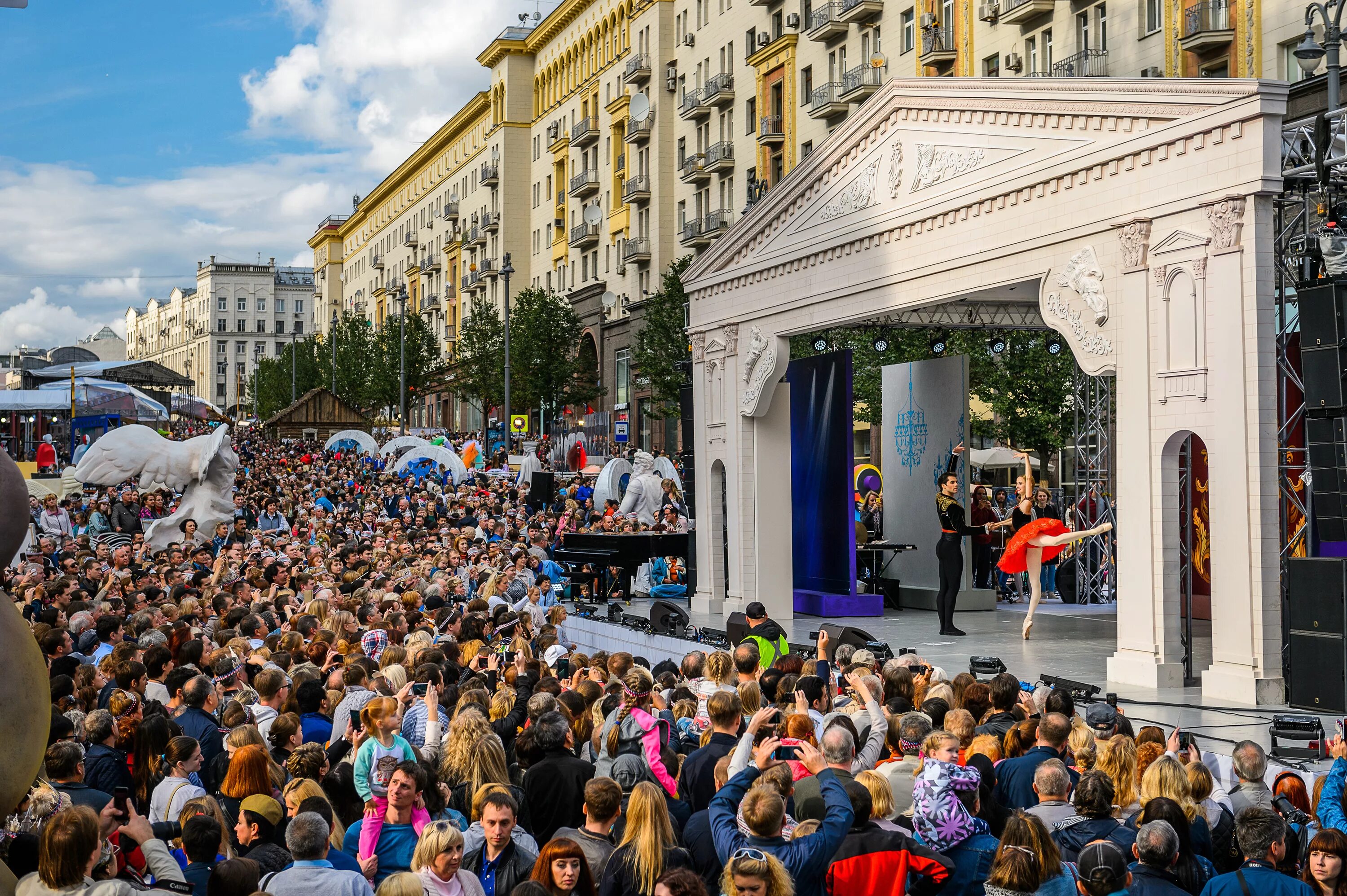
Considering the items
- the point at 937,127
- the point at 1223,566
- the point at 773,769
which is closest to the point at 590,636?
the point at 937,127

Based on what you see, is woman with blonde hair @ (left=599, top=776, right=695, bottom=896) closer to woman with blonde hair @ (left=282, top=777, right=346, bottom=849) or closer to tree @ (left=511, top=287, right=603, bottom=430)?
woman with blonde hair @ (left=282, top=777, right=346, bottom=849)

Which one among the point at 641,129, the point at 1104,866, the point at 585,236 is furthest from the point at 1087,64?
the point at 585,236

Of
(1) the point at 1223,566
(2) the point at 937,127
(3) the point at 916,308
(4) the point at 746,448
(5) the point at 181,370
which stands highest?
(5) the point at 181,370

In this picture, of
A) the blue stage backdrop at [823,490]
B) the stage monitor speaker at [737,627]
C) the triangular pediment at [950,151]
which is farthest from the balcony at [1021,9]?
the stage monitor speaker at [737,627]

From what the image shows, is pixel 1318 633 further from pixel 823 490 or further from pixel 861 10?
pixel 861 10

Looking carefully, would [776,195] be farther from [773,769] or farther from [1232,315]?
[773,769]

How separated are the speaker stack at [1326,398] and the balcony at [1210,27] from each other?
21.1m

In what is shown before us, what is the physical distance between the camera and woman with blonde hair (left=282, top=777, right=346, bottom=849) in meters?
6.15

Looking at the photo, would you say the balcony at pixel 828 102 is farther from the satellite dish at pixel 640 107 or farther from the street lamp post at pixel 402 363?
the street lamp post at pixel 402 363

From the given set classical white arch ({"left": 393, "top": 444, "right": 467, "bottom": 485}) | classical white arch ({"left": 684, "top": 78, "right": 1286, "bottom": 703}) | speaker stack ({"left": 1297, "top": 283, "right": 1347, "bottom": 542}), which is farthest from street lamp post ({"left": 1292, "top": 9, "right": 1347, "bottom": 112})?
classical white arch ({"left": 393, "top": 444, "right": 467, "bottom": 485})

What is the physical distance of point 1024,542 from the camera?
1912cm

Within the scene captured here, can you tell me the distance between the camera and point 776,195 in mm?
21391

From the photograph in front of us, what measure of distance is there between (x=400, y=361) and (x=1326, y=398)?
74477 millimetres

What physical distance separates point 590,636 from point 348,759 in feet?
45.8
